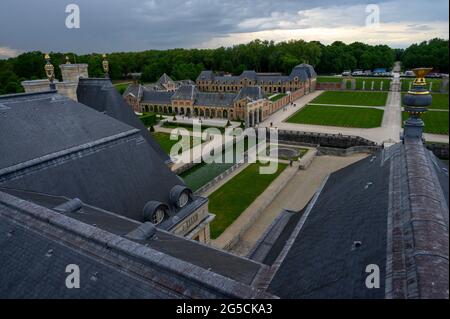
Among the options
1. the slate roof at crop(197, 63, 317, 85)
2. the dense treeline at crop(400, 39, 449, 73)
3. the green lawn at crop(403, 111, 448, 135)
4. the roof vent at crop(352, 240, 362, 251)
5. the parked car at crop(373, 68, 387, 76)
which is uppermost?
the dense treeline at crop(400, 39, 449, 73)

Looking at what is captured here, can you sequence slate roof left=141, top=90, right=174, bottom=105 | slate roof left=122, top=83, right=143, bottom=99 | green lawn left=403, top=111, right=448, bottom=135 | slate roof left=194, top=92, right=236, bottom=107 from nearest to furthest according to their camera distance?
green lawn left=403, top=111, right=448, bottom=135 → slate roof left=194, top=92, right=236, bottom=107 → slate roof left=141, top=90, right=174, bottom=105 → slate roof left=122, top=83, right=143, bottom=99

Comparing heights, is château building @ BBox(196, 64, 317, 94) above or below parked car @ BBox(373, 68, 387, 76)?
below

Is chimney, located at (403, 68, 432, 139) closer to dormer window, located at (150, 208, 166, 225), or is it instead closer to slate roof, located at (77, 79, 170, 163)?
dormer window, located at (150, 208, 166, 225)

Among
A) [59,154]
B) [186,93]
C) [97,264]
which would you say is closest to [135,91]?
[186,93]

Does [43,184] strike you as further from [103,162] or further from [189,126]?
[189,126]

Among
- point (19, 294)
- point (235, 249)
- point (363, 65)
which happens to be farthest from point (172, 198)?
point (363, 65)

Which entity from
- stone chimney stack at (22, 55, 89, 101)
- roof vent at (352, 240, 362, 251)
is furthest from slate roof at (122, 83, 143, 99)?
roof vent at (352, 240, 362, 251)

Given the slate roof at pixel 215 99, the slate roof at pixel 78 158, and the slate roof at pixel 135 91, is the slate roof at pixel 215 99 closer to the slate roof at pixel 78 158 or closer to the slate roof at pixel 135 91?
the slate roof at pixel 135 91
